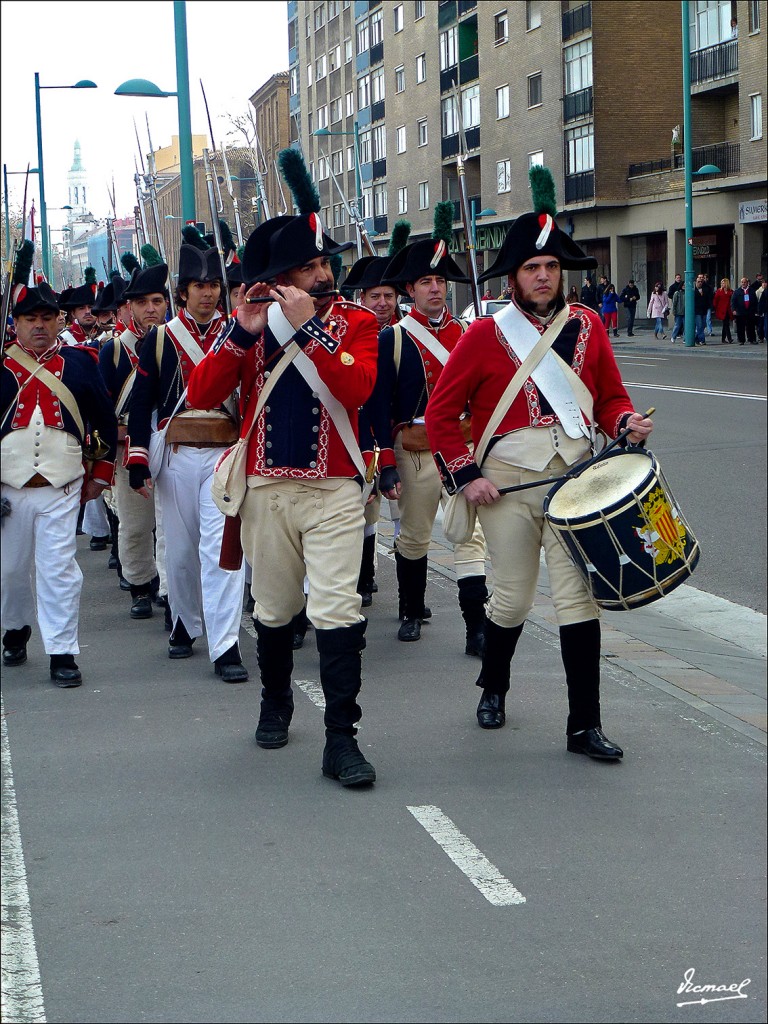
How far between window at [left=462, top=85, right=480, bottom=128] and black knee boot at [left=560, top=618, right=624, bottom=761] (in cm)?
4304

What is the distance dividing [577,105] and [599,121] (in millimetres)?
1146

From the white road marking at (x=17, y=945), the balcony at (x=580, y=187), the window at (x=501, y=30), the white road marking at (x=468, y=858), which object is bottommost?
the white road marking at (x=468, y=858)

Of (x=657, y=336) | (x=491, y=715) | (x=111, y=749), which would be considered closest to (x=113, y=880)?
(x=111, y=749)

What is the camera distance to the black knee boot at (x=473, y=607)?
6.36 metres

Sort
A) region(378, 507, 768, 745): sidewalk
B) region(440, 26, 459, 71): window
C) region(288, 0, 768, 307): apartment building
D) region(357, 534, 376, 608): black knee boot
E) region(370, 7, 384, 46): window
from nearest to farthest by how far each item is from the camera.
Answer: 1. region(378, 507, 768, 745): sidewalk
2. region(357, 534, 376, 608): black knee boot
3. region(370, 7, 384, 46): window
4. region(440, 26, 459, 71): window
5. region(288, 0, 768, 307): apartment building

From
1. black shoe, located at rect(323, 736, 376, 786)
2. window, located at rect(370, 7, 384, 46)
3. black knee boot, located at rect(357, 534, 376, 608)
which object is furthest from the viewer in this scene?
window, located at rect(370, 7, 384, 46)

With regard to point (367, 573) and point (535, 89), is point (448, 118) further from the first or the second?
point (367, 573)

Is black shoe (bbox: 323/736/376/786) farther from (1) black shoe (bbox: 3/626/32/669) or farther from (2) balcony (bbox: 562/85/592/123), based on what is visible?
(2) balcony (bbox: 562/85/592/123)

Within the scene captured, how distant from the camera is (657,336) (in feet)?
120

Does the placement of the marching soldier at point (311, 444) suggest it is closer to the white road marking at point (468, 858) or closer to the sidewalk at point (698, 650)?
the white road marking at point (468, 858)

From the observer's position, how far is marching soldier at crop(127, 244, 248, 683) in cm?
604

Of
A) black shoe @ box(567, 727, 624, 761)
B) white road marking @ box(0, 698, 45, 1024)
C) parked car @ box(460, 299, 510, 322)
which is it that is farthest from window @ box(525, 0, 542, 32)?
white road marking @ box(0, 698, 45, 1024)

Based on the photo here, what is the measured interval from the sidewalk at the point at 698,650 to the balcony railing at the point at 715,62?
112 ft

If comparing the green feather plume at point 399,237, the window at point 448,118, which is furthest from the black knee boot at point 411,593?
the window at point 448,118
